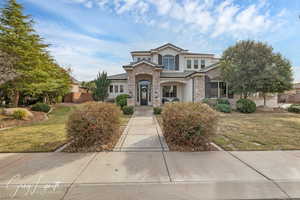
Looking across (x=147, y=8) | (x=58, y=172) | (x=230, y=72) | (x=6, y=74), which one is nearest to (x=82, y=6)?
(x=147, y=8)

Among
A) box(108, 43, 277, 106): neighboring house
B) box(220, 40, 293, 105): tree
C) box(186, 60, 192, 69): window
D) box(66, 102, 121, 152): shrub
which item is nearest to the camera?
box(66, 102, 121, 152): shrub

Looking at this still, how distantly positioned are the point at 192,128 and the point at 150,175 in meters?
2.35

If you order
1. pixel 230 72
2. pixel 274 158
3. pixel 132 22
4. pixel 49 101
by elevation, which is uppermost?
pixel 132 22

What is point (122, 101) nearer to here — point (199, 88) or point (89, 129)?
point (199, 88)

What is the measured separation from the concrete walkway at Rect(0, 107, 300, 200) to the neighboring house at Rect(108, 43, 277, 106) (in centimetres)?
1288

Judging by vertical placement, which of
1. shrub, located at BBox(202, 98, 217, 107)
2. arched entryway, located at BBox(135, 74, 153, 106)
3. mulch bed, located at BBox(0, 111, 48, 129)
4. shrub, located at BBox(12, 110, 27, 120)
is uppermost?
arched entryway, located at BBox(135, 74, 153, 106)

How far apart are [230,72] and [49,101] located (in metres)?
21.2

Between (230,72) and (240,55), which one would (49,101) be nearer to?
(230,72)

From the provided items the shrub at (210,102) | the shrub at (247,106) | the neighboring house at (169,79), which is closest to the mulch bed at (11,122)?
the neighboring house at (169,79)

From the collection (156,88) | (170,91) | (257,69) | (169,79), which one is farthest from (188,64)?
(257,69)

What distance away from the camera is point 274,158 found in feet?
13.9

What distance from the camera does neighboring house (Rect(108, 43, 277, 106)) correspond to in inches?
666

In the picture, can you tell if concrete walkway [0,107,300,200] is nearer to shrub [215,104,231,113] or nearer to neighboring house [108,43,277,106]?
shrub [215,104,231,113]

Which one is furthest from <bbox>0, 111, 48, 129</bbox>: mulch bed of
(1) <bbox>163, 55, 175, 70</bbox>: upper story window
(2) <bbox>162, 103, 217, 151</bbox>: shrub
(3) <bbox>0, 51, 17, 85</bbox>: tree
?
(1) <bbox>163, 55, 175, 70</bbox>: upper story window
